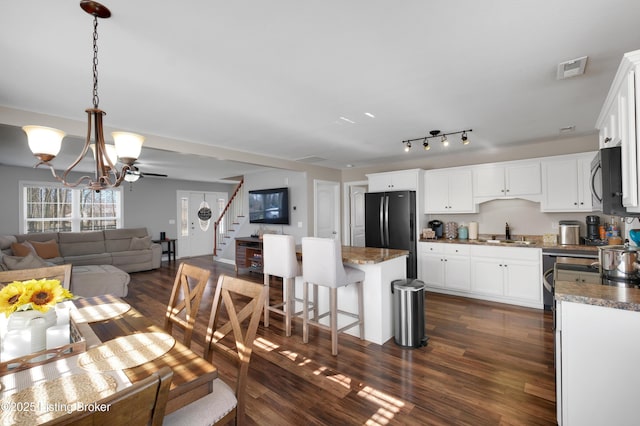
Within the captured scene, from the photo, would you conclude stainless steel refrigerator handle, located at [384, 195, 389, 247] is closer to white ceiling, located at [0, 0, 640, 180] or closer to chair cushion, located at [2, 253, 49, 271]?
white ceiling, located at [0, 0, 640, 180]

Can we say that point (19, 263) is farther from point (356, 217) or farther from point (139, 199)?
point (356, 217)

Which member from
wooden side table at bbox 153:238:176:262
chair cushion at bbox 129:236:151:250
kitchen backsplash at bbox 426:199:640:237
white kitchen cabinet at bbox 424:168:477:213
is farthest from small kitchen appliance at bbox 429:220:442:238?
wooden side table at bbox 153:238:176:262

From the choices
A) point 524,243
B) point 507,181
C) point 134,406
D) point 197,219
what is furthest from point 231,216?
point 134,406

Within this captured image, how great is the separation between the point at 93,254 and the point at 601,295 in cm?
837

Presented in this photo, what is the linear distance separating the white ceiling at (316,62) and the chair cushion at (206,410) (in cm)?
193

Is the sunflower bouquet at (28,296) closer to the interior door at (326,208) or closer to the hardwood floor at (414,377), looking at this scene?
the hardwood floor at (414,377)

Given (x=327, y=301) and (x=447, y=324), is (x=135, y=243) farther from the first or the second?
(x=447, y=324)

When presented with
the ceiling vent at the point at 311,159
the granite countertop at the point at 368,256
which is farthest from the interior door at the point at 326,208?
the granite countertop at the point at 368,256

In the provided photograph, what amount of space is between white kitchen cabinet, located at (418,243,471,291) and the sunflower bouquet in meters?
4.77

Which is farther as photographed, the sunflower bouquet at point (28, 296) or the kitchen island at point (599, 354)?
the kitchen island at point (599, 354)

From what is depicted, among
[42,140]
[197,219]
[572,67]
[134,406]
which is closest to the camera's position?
[134,406]

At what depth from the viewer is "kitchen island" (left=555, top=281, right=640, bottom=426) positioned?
57.5 inches

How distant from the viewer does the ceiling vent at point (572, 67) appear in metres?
2.14

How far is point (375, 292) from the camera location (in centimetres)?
312
